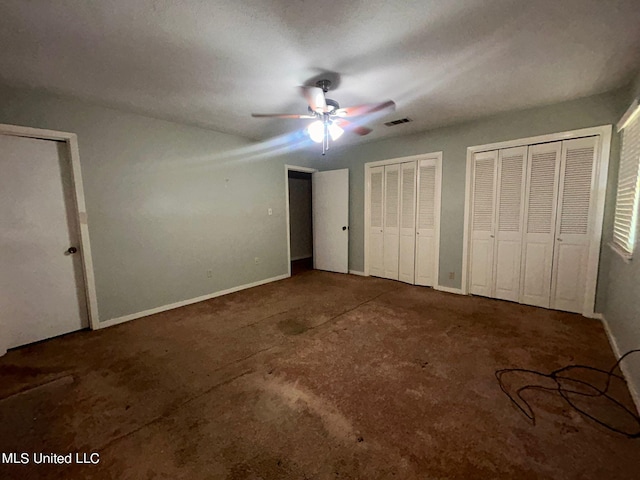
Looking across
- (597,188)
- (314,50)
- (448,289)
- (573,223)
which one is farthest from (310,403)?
(597,188)

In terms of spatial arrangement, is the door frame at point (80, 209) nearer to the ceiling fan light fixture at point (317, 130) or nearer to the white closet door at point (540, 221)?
the ceiling fan light fixture at point (317, 130)

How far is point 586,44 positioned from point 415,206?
2520 mm

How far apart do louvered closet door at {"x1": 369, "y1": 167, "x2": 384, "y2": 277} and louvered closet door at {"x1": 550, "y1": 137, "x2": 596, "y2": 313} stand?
2297 mm

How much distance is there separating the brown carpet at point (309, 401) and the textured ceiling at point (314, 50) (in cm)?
237

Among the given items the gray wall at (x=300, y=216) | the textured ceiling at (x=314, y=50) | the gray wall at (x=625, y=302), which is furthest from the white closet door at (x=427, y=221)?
the gray wall at (x=300, y=216)

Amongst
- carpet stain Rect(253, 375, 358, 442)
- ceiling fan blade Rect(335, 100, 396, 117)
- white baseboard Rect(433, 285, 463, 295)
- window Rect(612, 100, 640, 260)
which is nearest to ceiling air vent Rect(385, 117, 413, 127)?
ceiling fan blade Rect(335, 100, 396, 117)

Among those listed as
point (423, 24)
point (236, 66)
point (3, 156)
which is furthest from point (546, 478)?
point (3, 156)

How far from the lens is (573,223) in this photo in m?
3.07

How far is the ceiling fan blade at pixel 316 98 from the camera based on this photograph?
2.09 metres

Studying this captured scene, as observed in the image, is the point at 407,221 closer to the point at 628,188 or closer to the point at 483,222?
the point at 483,222

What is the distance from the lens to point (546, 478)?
1274mm

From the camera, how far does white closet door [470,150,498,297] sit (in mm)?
3584

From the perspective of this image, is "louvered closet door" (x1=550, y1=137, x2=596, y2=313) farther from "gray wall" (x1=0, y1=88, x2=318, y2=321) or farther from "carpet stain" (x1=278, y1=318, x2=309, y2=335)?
"gray wall" (x1=0, y1=88, x2=318, y2=321)

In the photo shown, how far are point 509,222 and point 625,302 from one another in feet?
4.85
